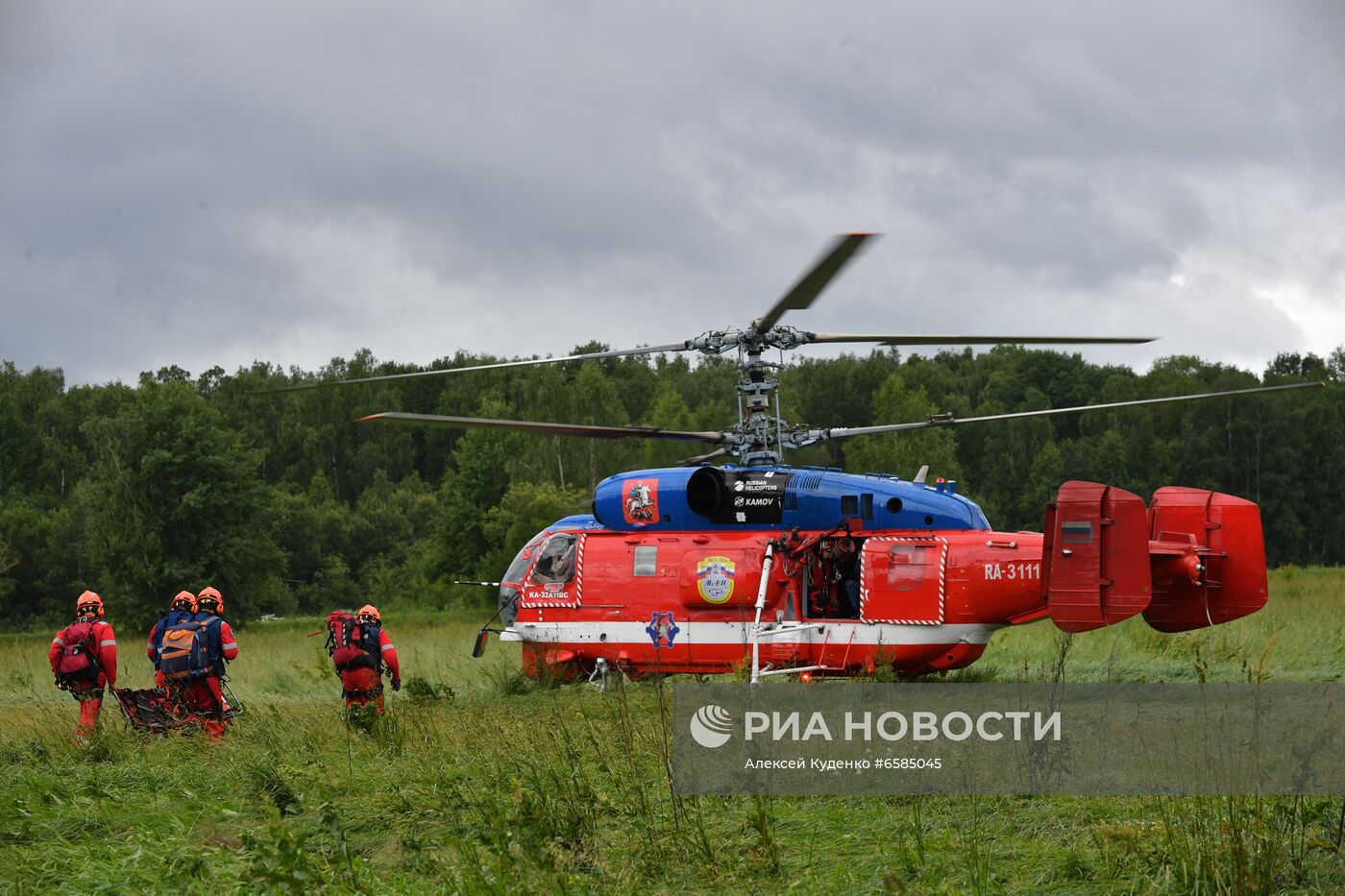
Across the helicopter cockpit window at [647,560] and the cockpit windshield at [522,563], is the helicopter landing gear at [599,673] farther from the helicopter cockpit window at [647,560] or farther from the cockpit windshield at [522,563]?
the cockpit windshield at [522,563]

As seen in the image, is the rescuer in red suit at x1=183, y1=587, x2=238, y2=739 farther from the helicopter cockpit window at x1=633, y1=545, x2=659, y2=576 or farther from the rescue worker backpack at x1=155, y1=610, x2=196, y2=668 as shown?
the helicopter cockpit window at x1=633, y1=545, x2=659, y2=576

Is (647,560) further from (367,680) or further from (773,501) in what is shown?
(367,680)

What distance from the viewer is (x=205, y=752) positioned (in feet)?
33.2

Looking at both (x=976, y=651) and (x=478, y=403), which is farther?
(x=478, y=403)

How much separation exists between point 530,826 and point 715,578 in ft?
24.3

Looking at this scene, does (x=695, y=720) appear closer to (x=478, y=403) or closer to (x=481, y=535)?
(x=481, y=535)

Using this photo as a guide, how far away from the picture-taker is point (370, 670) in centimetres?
1234

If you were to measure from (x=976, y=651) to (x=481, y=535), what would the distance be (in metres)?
37.4

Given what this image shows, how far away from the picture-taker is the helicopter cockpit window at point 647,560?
14.1 metres

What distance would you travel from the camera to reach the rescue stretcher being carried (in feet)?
38.2

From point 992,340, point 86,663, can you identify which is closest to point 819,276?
point 992,340

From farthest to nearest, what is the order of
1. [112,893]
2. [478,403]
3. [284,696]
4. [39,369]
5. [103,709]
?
[39,369] → [478,403] → [284,696] → [103,709] → [112,893]

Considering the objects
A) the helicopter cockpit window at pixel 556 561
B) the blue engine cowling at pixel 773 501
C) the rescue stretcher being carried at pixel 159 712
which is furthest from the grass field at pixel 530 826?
the helicopter cockpit window at pixel 556 561

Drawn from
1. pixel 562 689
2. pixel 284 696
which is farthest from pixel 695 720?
pixel 284 696
